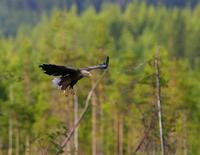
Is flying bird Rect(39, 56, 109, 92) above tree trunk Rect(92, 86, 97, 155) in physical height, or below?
below

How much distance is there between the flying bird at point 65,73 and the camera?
11.3 meters

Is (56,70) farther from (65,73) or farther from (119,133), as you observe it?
(119,133)

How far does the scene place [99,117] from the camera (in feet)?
199

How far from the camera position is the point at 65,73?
1144 centimetres

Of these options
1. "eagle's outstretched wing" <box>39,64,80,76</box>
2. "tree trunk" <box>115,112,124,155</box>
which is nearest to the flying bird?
"eagle's outstretched wing" <box>39,64,80,76</box>

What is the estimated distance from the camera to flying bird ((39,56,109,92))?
11.3 m

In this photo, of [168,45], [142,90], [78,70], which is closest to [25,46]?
[142,90]

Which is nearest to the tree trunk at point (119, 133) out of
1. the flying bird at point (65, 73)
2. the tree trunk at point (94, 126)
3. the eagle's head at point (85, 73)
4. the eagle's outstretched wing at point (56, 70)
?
the tree trunk at point (94, 126)

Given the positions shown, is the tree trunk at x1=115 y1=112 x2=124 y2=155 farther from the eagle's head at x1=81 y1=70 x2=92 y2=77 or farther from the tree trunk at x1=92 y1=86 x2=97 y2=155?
the eagle's head at x1=81 y1=70 x2=92 y2=77

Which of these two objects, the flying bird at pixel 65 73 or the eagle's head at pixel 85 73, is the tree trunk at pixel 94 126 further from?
the eagle's head at pixel 85 73

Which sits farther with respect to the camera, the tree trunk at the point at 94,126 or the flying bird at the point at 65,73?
the tree trunk at the point at 94,126

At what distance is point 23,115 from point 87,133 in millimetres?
9198

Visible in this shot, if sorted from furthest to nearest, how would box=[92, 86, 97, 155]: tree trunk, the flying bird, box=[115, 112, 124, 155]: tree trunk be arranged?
box=[115, 112, 124, 155]: tree trunk < box=[92, 86, 97, 155]: tree trunk < the flying bird

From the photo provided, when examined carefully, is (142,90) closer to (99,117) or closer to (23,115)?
(23,115)
